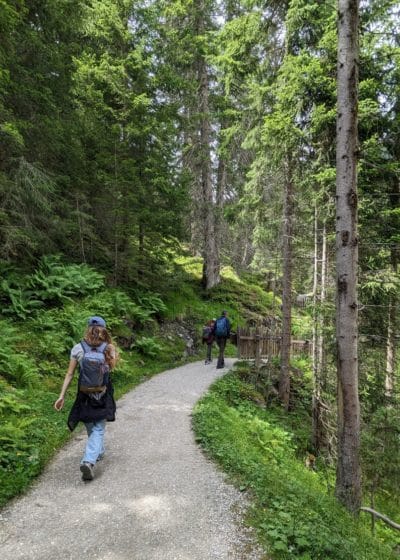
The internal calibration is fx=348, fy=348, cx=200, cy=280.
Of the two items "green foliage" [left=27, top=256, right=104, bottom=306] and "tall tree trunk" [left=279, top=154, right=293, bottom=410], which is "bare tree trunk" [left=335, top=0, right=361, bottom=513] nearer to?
"tall tree trunk" [left=279, top=154, right=293, bottom=410]

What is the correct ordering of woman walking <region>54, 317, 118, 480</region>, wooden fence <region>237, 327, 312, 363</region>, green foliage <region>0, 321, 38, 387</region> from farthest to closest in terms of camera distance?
wooden fence <region>237, 327, 312, 363</region>
green foliage <region>0, 321, 38, 387</region>
woman walking <region>54, 317, 118, 480</region>

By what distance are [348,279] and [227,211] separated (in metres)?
9.90

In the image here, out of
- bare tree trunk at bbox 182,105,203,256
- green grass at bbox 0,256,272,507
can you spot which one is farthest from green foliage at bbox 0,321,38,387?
bare tree trunk at bbox 182,105,203,256

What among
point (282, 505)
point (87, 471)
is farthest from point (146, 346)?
point (282, 505)

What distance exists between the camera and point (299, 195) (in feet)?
38.5

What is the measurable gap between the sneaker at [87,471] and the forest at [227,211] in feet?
2.44

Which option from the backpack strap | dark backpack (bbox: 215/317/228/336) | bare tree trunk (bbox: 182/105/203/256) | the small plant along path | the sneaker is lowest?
the small plant along path

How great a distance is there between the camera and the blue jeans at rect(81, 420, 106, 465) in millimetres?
4750

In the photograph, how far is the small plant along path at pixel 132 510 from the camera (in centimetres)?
342

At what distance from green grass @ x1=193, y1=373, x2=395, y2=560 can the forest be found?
0.19 feet

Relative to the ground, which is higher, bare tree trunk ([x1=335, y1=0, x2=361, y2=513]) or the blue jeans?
bare tree trunk ([x1=335, y1=0, x2=361, y2=513])

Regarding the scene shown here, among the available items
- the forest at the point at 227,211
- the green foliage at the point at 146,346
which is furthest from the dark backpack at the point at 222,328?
the green foliage at the point at 146,346

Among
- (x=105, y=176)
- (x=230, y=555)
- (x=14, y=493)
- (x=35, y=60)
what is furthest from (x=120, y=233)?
(x=230, y=555)

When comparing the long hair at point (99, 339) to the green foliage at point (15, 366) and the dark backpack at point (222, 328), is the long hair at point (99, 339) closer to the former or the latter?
the green foliage at point (15, 366)
